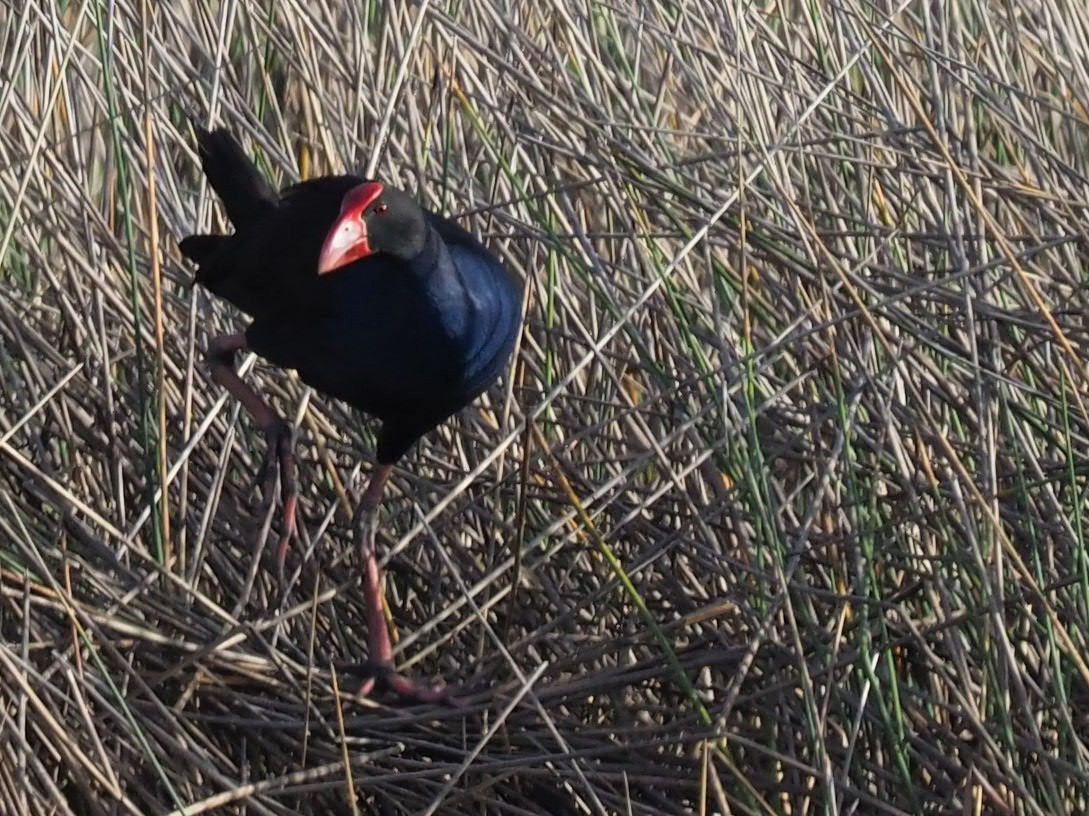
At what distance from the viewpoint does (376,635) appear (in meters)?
2.24

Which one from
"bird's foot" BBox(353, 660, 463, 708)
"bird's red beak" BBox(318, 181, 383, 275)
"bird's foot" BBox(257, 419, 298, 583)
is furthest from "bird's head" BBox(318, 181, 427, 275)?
"bird's foot" BBox(353, 660, 463, 708)

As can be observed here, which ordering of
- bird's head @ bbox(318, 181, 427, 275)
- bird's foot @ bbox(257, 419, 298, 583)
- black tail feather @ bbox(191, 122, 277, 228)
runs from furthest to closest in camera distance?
1. black tail feather @ bbox(191, 122, 277, 228)
2. bird's foot @ bbox(257, 419, 298, 583)
3. bird's head @ bbox(318, 181, 427, 275)

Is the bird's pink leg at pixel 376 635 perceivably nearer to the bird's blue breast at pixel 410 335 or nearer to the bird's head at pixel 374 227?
the bird's blue breast at pixel 410 335

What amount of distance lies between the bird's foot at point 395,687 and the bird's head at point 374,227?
1.59ft

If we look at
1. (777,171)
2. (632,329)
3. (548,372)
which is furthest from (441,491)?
(777,171)

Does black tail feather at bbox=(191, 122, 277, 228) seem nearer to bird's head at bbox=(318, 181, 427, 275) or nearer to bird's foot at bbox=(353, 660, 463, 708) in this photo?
bird's head at bbox=(318, 181, 427, 275)

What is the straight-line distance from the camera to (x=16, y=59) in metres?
2.19

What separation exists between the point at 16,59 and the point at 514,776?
1.04 m

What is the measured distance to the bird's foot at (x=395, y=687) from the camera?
218cm

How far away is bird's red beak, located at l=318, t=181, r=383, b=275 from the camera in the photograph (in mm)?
2148

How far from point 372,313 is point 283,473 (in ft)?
0.76

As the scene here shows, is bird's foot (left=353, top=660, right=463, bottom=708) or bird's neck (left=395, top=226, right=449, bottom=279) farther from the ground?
bird's neck (left=395, top=226, right=449, bottom=279)

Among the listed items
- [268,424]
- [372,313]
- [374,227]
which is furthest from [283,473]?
[374,227]

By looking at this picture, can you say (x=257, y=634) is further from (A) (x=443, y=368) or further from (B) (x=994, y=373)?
(B) (x=994, y=373)
